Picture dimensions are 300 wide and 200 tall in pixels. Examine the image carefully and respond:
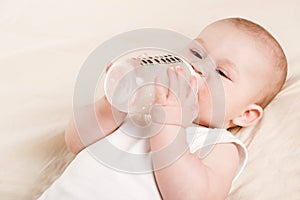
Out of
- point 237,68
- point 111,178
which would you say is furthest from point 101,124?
point 237,68

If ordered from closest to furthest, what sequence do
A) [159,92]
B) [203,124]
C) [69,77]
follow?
[159,92], [203,124], [69,77]

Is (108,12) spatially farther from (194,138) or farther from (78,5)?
(194,138)

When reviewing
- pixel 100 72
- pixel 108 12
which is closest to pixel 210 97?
pixel 100 72

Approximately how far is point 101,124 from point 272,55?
0.38 metres

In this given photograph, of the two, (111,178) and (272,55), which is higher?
(272,55)

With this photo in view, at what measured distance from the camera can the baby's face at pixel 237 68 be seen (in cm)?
118

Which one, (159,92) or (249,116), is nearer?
(159,92)

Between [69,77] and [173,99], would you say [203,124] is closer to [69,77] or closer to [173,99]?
[173,99]

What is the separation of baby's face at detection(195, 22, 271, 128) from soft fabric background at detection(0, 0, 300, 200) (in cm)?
9

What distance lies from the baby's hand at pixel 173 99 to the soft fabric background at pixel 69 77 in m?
0.23

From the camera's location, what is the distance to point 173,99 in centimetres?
104

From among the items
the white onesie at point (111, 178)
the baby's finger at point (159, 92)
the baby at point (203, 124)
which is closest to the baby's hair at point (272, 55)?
the baby at point (203, 124)

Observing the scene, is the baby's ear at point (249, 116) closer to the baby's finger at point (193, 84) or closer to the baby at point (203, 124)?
the baby at point (203, 124)

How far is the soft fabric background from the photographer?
1209 mm
